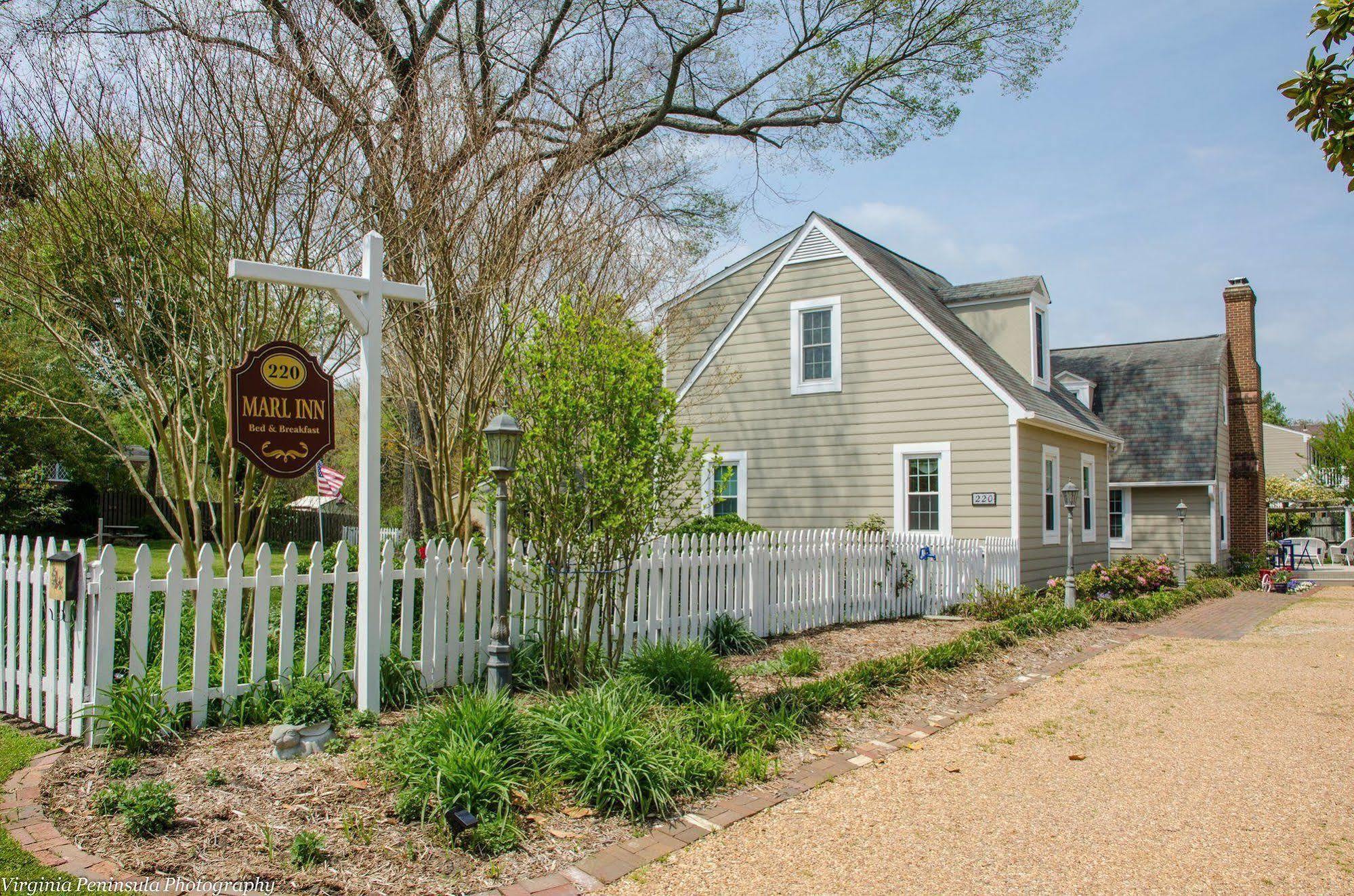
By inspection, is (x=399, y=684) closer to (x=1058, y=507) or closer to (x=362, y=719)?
(x=362, y=719)

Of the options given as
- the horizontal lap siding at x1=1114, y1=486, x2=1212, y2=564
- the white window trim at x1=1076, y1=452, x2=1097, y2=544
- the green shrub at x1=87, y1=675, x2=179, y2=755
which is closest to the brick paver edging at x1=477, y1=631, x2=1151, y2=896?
the green shrub at x1=87, y1=675, x2=179, y2=755

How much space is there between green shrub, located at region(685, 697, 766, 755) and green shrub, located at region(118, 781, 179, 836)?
2806 mm

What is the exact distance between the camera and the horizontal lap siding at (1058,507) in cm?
1463

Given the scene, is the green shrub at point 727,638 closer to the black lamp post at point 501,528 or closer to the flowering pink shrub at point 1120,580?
the black lamp post at point 501,528

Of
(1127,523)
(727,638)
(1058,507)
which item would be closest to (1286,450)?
(1127,523)

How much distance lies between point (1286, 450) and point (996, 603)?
142 feet

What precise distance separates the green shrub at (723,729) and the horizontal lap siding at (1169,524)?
19.3 meters

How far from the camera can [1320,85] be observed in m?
4.02

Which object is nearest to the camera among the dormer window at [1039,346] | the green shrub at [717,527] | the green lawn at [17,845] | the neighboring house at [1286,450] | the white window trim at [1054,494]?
the green lawn at [17,845]

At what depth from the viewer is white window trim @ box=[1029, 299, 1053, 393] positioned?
16766 millimetres

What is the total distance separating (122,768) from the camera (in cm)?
465

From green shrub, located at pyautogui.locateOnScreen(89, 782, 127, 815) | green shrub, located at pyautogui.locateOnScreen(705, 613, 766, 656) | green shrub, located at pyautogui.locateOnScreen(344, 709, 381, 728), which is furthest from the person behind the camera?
green shrub, located at pyautogui.locateOnScreen(705, 613, 766, 656)

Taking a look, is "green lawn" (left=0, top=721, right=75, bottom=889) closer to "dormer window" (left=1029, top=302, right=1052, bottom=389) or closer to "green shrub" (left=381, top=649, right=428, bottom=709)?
"green shrub" (left=381, top=649, right=428, bottom=709)

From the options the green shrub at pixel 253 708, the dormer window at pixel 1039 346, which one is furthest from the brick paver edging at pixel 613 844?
the dormer window at pixel 1039 346
